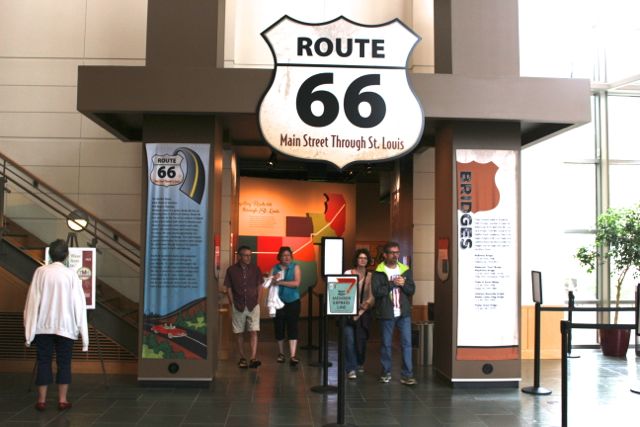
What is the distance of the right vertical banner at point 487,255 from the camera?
6969 mm

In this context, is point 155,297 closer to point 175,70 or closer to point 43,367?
point 43,367

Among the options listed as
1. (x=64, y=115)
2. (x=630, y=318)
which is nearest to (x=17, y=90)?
(x=64, y=115)

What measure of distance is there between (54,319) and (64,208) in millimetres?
2808

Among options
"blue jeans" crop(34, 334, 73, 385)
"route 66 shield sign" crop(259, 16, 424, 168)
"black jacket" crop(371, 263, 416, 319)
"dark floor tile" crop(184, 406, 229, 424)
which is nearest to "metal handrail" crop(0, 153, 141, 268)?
"blue jeans" crop(34, 334, 73, 385)

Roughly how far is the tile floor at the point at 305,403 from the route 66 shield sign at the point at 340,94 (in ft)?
8.26

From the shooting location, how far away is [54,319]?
5.75 metres

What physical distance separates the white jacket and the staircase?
5.06 ft

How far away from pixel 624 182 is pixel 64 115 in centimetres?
964

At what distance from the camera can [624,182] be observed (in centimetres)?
1111

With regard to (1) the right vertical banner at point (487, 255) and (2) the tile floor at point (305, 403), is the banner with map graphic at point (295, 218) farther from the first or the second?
(1) the right vertical banner at point (487, 255)

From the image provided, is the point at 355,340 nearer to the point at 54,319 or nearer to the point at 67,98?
the point at 54,319

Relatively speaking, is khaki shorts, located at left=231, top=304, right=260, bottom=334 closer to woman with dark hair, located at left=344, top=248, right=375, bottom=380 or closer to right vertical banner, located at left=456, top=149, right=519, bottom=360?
woman with dark hair, located at left=344, top=248, right=375, bottom=380

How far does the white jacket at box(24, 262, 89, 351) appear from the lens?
18.8 ft

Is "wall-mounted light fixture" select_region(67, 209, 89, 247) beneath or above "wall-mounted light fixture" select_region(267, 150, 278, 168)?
beneath
